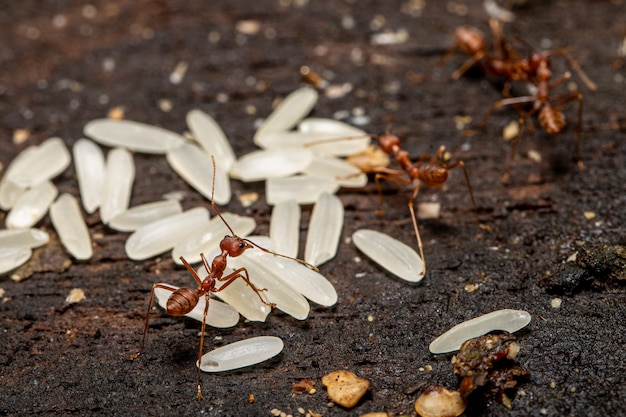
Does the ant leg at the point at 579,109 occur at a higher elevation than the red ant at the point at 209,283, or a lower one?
higher

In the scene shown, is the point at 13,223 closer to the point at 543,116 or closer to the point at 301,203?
the point at 301,203

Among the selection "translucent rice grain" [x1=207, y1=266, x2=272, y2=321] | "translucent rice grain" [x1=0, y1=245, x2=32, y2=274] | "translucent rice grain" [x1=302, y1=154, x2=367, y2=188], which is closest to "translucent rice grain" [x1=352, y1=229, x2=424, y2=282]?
"translucent rice grain" [x1=302, y1=154, x2=367, y2=188]

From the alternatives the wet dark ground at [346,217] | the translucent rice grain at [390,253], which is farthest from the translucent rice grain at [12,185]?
the translucent rice grain at [390,253]

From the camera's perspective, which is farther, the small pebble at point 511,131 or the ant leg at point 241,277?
the small pebble at point 511,131

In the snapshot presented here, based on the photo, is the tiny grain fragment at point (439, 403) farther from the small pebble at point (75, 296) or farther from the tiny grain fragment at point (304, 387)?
the small pebble at point (75, 296)

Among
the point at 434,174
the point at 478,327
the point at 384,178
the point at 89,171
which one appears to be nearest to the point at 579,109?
the point at 434,174

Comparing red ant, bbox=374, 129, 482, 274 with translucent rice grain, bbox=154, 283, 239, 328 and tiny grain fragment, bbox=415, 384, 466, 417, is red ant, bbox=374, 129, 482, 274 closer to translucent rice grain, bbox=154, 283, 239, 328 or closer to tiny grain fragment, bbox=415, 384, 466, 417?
tiny grain fragment, bbox=415, 384, 466, 417

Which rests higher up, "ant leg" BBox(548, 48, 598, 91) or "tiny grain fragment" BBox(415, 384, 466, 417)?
"ant leg" BBox(548, 48, 598, 91)
